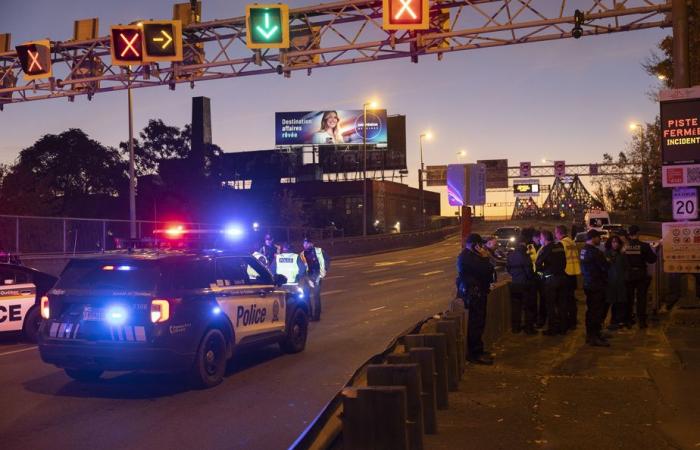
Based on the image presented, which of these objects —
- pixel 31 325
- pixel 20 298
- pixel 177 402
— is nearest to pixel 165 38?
pixel 20 298

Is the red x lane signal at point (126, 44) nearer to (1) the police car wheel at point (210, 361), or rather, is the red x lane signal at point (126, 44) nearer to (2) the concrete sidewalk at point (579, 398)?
(1) the police car wheel at point (210, 361)

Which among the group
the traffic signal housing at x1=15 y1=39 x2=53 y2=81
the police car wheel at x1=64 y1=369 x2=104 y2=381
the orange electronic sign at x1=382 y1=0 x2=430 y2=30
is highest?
the traffic signal housing at x1=15 y1=39 x2=53 y2=81

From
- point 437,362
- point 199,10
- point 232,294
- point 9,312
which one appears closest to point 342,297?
point 199,10

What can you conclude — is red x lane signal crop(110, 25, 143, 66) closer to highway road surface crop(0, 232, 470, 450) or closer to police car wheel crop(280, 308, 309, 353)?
highway road surface crop(0, 232, 470, 450)

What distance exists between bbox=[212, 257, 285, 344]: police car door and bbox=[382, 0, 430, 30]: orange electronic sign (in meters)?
6.05

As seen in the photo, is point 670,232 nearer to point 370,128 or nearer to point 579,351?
point 579,351

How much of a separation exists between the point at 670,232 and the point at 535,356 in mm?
4238

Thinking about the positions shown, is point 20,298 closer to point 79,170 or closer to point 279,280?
point 279,280

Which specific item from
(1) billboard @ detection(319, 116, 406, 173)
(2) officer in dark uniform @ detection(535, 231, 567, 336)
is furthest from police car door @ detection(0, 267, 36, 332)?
(1) billboard @ detection(319, 116, 406, 173)

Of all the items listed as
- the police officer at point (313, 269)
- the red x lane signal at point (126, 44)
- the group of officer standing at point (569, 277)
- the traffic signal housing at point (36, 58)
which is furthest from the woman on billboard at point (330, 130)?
the group of officer standing at point (569, 277)

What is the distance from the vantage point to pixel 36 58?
1927cm

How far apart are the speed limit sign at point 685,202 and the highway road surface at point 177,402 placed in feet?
18.0

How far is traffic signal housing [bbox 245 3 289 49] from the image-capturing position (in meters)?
15.1

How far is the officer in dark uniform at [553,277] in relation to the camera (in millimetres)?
12094
